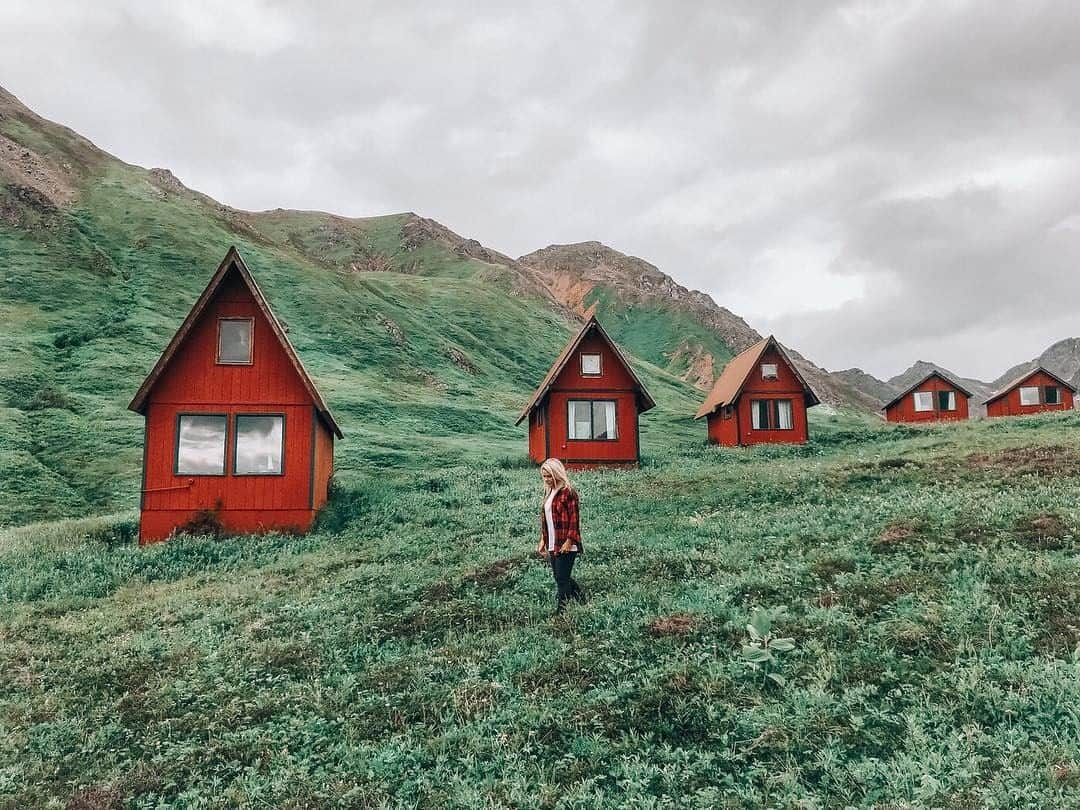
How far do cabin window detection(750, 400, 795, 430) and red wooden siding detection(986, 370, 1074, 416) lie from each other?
28.5 m

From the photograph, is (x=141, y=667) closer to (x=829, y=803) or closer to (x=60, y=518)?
(x=829, y=803)

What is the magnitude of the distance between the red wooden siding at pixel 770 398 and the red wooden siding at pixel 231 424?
27.5 meters

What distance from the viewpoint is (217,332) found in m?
22.1

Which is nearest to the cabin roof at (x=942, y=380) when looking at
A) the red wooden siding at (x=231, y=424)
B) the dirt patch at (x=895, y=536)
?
the dirt patch at (x=895, y=536)

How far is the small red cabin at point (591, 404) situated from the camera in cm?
3294

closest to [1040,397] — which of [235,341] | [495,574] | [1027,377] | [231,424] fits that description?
[1027,377]

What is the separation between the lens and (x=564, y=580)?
35.8 feet

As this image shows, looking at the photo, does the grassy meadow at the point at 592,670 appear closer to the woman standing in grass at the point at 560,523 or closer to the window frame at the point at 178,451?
the woman standing in grass at the point at 560,523

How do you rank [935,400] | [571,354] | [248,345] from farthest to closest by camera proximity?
[935,400] → [571,354] → [248,345]

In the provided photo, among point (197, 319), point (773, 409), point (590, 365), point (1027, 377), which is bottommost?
point (773, 409)

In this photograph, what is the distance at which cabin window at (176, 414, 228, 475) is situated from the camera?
69.3 ft

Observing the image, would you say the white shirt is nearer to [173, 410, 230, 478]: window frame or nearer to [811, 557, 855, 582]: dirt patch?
[811, 557, 855, 582]: dirt patch

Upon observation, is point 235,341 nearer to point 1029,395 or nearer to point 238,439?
point 238,439

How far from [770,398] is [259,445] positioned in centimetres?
3070
